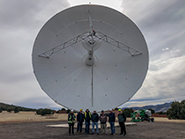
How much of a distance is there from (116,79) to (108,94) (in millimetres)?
1731

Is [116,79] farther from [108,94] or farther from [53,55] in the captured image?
[53,55]

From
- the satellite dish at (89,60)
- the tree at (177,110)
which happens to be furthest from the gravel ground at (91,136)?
the tree at (177,110)

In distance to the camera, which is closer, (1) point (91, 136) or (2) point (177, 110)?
(1) point (91, 136)

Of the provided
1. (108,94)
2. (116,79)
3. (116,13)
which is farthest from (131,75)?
(116,13)

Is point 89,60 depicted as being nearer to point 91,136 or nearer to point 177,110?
point 91,136

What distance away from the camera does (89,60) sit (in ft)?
52.6

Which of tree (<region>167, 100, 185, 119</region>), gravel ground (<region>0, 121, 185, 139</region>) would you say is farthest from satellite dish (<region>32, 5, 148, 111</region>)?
tree (<region>167, 100, 185, 119</region>)

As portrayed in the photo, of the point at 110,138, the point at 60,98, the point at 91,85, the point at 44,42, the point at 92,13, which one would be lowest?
the point at 110,138

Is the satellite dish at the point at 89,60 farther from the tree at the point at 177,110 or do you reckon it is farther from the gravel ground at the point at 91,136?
the tree at the point at 177,110

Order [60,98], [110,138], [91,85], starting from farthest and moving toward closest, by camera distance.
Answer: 1. [91,85]
2. [60,98]
3. [110,138]

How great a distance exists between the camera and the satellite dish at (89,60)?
15.1 m

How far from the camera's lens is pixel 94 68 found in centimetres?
1647

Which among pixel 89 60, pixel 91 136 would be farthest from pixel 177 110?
pixel 91 136

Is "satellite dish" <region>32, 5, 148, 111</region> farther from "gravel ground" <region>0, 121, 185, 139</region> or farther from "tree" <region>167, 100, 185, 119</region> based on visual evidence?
"tree" <region>167, 100, 185, 119</region>
